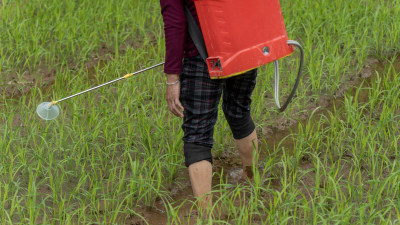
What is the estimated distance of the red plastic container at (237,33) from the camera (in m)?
2.10

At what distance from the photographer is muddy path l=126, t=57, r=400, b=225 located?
2.67m

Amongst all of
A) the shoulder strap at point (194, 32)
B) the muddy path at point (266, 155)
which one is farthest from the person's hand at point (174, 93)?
the muddy path at point (266, 155)

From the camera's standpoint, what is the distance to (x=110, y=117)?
313cm

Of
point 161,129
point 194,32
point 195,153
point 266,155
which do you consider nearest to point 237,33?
point 194,32

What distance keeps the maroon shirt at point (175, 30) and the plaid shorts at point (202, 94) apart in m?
0.08

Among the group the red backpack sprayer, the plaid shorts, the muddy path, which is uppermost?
the red backpack sprayer

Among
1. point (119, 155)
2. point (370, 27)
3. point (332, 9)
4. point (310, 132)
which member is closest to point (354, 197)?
point (310, 132)

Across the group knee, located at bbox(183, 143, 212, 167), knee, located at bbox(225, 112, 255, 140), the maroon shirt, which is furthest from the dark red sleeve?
knee, located at bbox(225, 112, 255, 140)

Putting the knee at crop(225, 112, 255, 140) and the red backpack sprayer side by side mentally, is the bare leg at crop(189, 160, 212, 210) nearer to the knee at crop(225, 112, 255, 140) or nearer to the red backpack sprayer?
the knee at crop(225, 112, 255, 140)

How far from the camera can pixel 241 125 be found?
263cm

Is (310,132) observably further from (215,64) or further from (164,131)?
(215,64)

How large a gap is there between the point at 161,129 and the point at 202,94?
827mm

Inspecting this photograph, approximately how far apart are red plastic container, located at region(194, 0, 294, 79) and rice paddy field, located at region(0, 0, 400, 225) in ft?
1.92

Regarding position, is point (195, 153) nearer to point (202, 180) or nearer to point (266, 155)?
point (202, 180)
